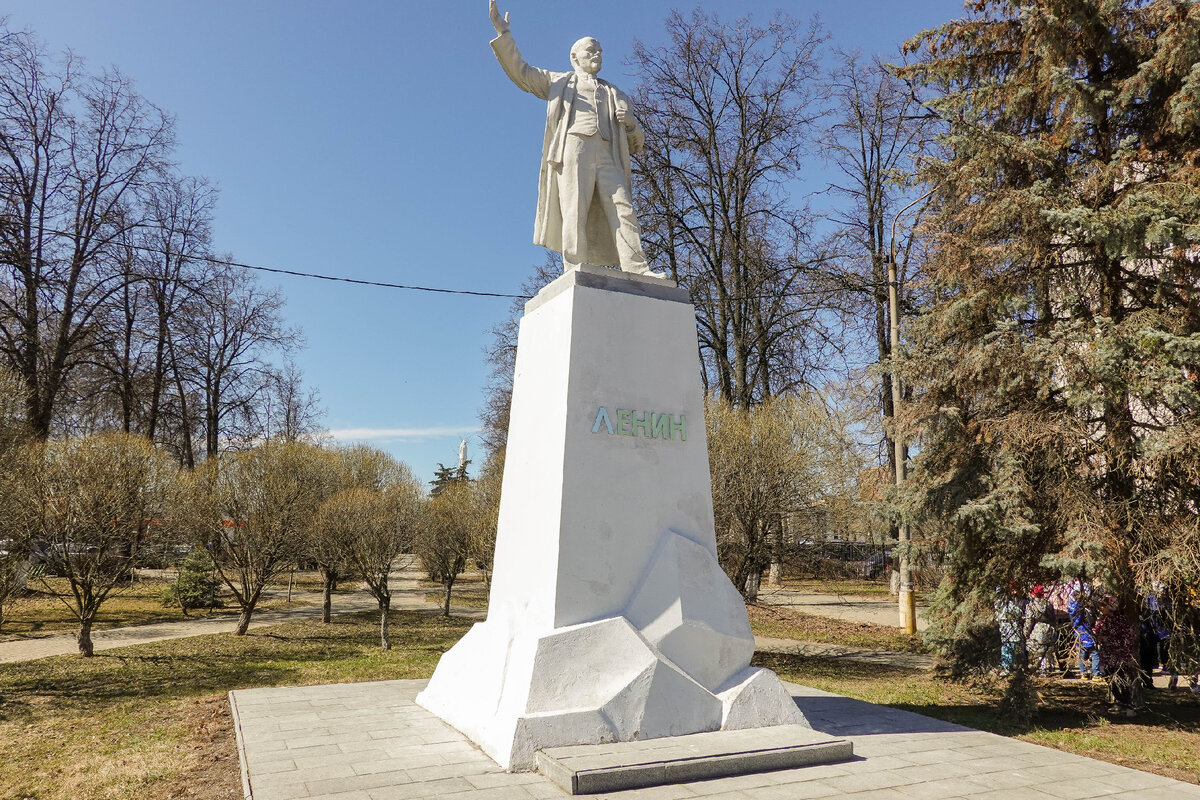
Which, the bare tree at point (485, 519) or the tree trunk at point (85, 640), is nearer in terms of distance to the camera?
the tree trunk at point (85, 640)

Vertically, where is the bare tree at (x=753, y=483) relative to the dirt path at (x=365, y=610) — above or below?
above

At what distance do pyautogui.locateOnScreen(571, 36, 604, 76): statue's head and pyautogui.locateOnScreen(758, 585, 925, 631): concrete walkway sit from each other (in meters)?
14.2

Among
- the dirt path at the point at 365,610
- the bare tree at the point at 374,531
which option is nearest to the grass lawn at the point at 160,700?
the bare tree at the point at 374,531

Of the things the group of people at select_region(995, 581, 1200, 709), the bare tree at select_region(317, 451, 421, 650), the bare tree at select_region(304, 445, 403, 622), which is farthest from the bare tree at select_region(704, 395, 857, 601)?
the bare tree at select_region(304, 445, 403, 622)

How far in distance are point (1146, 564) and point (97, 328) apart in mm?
23552

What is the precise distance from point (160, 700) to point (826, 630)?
40.5 feet

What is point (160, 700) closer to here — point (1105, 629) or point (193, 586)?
point (1105, 629)

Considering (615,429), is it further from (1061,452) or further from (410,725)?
(1061,452)

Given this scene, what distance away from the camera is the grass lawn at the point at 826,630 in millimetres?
14805

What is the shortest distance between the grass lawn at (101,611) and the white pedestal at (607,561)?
42.3ft

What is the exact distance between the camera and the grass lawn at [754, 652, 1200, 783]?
21.3 ft

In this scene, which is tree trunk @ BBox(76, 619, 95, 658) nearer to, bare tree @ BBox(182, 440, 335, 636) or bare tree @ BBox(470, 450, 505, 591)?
bare tree @ BBox(182, 440, 335, 636)

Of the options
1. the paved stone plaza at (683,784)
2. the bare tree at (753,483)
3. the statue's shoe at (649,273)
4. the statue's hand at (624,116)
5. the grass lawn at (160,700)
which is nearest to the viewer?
the paved stone plaza at (683,784)

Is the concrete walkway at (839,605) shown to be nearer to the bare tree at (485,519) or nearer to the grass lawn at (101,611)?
the bare tree at (485,519)
